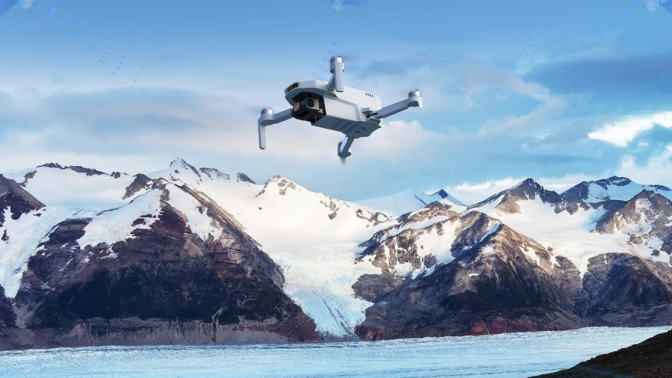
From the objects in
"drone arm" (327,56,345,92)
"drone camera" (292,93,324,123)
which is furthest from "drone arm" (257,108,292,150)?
"drone arm" (327,56,345,92)

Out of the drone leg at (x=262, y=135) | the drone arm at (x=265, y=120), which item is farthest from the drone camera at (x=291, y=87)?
the drone leg at (x=262, y=135)

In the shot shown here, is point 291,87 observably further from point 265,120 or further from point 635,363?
point 635,363

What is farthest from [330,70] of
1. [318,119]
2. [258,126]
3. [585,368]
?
[585,368]

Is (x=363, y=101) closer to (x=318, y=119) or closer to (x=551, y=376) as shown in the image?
(x=318, y=119)

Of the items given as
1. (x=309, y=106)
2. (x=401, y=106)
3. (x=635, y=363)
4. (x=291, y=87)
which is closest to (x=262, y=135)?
(x=291, y=87)

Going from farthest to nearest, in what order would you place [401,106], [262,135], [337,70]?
1. [262,135]
2. [401,106]
3. [337,70]

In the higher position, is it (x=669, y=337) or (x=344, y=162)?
(x=344, y=162)
